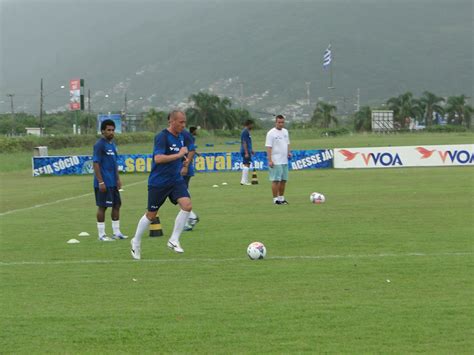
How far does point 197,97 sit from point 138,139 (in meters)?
79.6

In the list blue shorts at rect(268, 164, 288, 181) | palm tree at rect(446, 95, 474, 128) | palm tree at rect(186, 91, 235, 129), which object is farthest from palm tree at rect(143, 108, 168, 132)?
blue shorts at rect(268, 164, 288, 181)

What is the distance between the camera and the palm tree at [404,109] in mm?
174750

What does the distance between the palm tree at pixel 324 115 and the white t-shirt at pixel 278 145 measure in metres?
151

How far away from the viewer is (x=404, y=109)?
575ft

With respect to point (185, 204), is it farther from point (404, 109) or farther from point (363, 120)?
point (404, 109)

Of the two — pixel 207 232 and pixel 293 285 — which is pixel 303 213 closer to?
pixel 207 232

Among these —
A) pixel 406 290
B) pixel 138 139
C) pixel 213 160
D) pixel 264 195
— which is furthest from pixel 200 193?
pixel 138 139

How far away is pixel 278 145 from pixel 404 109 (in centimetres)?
15650

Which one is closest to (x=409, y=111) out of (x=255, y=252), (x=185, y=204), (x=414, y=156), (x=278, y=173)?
(x=414, y=156)

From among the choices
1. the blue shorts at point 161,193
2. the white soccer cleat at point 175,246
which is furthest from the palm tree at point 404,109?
the blue shorts at point 161,193

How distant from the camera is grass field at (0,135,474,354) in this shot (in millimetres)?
7891

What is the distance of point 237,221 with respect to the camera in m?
18.7

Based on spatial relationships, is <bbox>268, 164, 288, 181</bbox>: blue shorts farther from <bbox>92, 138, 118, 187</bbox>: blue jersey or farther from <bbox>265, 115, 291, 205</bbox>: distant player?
<bbox>92, 138, 118, 187</bbox>: blue jersey

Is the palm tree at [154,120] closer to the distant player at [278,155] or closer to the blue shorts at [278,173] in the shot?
the distant player at [278,155]
